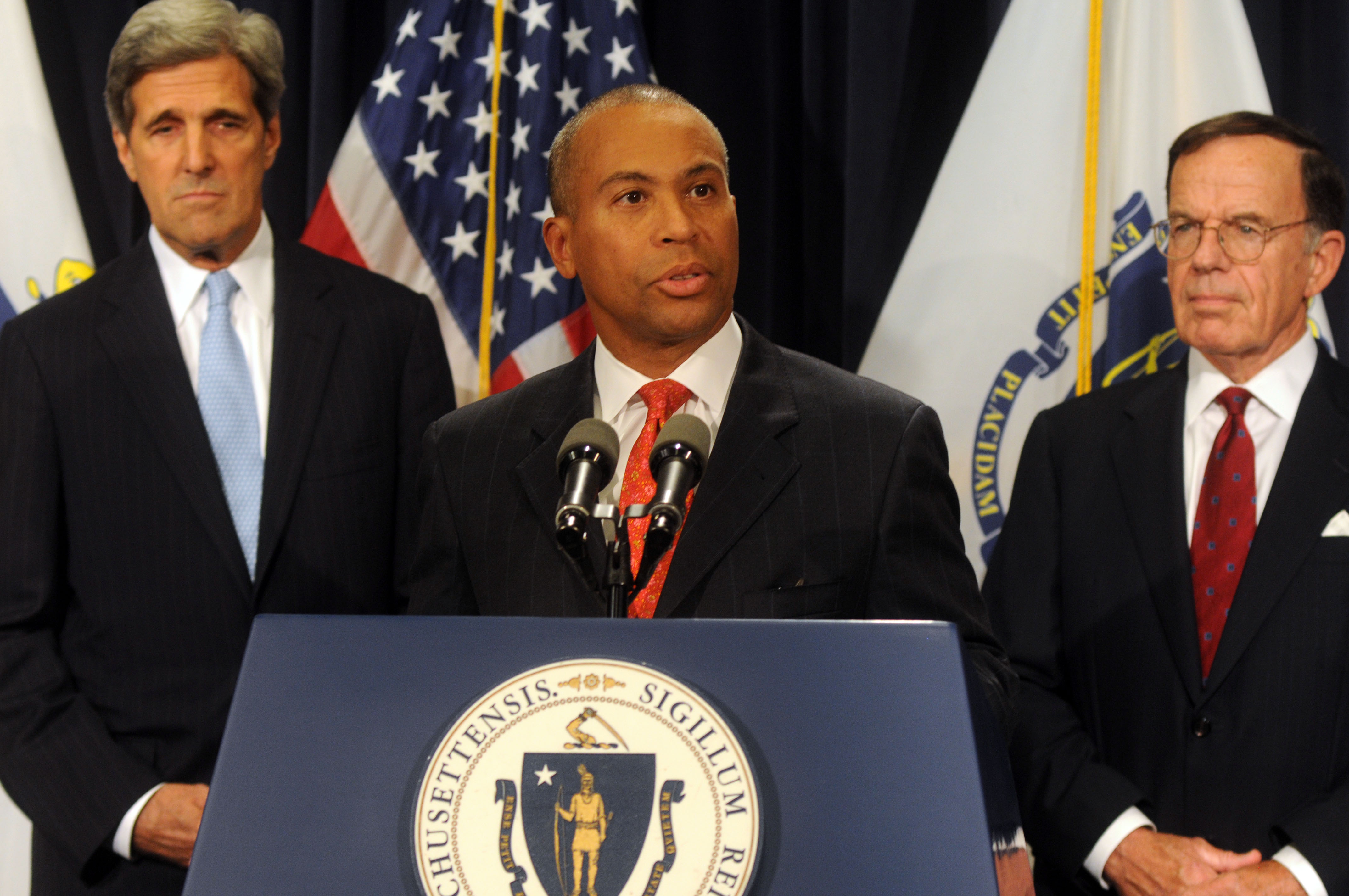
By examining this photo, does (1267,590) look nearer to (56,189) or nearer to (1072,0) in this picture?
(1072,0)

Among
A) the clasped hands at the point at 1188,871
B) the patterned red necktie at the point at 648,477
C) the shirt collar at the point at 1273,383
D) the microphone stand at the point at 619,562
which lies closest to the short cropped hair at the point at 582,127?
the patterned red necktie at the point at 648,477

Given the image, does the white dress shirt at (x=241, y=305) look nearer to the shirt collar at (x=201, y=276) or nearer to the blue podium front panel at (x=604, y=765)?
the shirt collar at (x=201, y=276)

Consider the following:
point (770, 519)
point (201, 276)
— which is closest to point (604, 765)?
point (770, 519)

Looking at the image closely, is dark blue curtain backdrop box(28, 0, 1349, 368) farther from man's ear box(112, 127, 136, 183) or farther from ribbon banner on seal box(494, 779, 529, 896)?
ribbon banner on seal box(494, 779, 529, 896)

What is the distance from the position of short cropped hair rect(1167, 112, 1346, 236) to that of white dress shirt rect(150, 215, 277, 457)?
5.36 feet

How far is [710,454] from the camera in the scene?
1490 mm

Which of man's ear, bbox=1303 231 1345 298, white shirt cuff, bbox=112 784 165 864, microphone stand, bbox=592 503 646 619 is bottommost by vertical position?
white shirt cuff, bbox=112 784 165 864

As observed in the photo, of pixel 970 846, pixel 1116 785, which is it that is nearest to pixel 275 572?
pixel 1116 785

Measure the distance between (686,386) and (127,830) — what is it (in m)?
1.08

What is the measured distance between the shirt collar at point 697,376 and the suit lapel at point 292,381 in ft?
2.09

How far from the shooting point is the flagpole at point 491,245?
9.57 ft

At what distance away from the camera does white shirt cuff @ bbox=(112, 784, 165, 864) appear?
206 cm

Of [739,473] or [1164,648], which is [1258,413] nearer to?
[1164,648]

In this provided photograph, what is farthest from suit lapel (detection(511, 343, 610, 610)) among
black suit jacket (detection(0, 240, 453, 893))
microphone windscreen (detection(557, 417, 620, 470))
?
black suit jacket (detection(0, 240, 453, 893))
